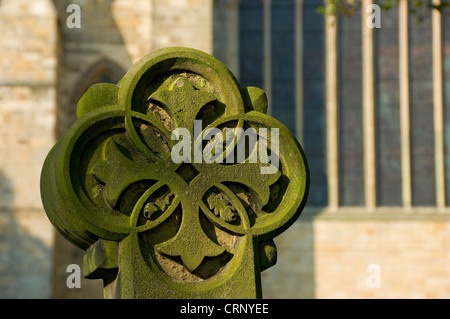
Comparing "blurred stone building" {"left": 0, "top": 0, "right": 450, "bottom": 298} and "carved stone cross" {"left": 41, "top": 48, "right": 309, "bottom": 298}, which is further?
"blurred stone building" {"left": 0, "top": 0, "right": 450, "bottom": 298}

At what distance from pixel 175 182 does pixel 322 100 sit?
11106 millimetres

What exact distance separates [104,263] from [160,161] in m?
0.43

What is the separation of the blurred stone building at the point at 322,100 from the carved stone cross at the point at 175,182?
995cm

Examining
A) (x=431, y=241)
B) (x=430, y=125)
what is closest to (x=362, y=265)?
(x=431, y=241)

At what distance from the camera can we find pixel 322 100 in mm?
14383

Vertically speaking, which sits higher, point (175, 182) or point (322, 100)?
point (322, 100)

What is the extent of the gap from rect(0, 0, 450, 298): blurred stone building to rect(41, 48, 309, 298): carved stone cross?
392 inches

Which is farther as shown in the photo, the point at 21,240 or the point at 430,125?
the point at 430,125

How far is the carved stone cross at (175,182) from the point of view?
3.37m

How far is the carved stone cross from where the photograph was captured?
11.1 ft

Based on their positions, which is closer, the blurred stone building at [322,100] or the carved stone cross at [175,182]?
the carved stone cross at [175,182]
